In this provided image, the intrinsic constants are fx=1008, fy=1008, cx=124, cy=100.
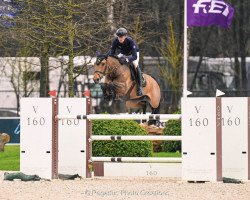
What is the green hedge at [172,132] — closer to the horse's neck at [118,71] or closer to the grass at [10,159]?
the grass at [10,159]

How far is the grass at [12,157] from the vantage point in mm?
20572

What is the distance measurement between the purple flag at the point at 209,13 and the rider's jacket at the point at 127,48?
6198mm

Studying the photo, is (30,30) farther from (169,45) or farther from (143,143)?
(169,45)

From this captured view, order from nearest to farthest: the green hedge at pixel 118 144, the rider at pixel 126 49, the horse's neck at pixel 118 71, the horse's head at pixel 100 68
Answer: the horse's head at pixel 100 68 → the rider at pixel 126 49 → the horse's neck at pixel 118 71 → the green hedge at pixel 118 144

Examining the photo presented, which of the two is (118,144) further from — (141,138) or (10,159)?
(10,159)

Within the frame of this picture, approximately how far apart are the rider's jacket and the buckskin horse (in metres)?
0.24

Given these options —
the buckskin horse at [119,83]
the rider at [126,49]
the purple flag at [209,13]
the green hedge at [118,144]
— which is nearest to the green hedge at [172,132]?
the purple flag at [209,13]

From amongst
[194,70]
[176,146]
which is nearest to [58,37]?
[176,146]

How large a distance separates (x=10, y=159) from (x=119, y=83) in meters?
5.51

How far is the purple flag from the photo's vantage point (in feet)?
80.1

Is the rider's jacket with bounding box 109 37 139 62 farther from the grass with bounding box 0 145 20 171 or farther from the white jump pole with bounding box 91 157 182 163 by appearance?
the grass with bounding box 0 145 20 171

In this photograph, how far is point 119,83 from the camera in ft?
61.0

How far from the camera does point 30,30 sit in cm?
2623

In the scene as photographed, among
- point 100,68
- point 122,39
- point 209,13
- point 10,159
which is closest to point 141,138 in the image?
point 100,68
